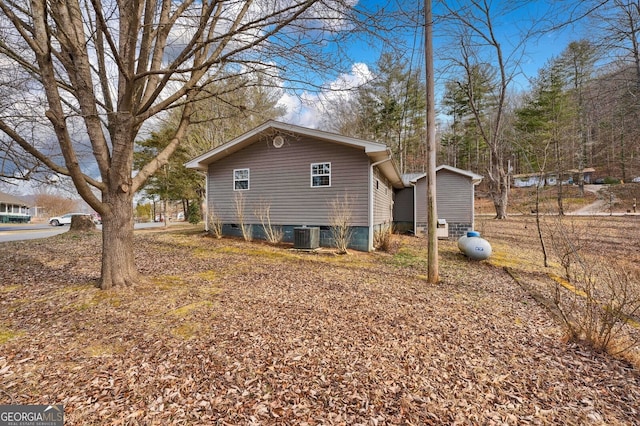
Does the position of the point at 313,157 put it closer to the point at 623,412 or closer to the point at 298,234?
the point at 298,234

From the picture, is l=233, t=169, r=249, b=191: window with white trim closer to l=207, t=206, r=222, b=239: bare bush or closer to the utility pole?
l=207, t=206, r=222, b=239: bare bush

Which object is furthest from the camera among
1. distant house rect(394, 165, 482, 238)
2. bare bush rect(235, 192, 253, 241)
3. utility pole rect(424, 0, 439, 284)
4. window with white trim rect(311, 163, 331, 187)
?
distant house rect(394, 165, 482, 238)

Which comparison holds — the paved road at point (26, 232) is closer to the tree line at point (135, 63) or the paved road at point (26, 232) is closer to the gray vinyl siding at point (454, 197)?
the tree line at point (135, 63)

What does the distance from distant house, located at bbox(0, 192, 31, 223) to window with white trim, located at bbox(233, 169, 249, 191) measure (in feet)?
131

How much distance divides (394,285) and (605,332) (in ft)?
9.12

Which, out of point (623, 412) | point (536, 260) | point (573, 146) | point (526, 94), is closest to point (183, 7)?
point (623, 412)

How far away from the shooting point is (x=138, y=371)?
2.34 m

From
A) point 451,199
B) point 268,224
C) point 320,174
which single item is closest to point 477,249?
point 320,174

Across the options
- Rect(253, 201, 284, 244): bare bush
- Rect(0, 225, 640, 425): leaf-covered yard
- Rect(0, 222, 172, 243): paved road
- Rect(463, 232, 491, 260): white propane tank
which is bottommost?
Rect(0, 225, 640, 425): leaf-covered yard

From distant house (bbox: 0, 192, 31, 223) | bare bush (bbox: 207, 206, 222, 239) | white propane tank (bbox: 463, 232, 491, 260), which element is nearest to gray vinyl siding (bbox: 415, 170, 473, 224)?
white propane tank (bbox: 463, 232, 491, 260)

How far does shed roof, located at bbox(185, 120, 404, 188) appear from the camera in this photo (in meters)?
8.44

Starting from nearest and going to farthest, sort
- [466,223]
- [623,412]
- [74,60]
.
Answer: [623,412] < [74,60] < [466,223]

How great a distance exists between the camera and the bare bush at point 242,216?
10.4 m

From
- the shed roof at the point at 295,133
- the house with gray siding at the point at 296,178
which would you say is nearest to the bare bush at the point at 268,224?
the house with gray siding at the point at 296,178
